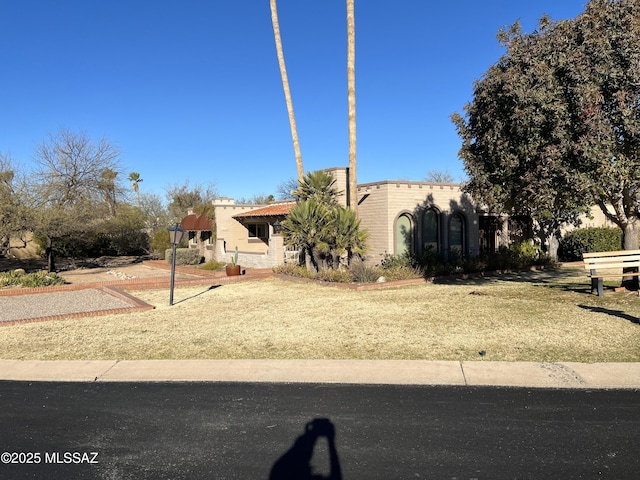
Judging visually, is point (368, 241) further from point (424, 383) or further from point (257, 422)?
point (257, 422)

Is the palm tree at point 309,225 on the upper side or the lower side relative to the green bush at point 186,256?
upper

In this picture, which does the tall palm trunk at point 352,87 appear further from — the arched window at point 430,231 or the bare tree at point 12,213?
the bare tree at point 12,213

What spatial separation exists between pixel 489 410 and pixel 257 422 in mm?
2506

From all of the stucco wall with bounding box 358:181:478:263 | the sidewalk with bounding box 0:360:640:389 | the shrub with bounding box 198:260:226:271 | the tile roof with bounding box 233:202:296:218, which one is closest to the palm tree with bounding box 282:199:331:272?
the stucco wall with bounding box 358:181:478:263

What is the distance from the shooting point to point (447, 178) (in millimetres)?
61031

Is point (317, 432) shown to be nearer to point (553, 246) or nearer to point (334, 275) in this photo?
point (334, 275)

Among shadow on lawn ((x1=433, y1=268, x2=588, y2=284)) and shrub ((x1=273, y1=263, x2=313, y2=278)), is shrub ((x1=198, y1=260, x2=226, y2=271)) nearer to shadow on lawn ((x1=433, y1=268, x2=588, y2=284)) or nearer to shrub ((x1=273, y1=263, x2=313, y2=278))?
shrub ((x1=273, y1=263, x2=313, y2=278))

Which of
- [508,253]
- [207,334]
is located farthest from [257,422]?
[508,253]

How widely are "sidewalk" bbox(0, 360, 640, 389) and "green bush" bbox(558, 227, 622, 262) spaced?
1773 centimetres

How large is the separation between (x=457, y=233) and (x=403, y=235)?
10.0 feet

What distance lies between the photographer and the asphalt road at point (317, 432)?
4008mm

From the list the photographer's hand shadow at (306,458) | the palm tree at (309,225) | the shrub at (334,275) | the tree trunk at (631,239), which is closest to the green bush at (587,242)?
the tree trunk at (631,239)

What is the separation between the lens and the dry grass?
25.2ft

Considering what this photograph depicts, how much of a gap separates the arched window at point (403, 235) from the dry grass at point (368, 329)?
4858mm
